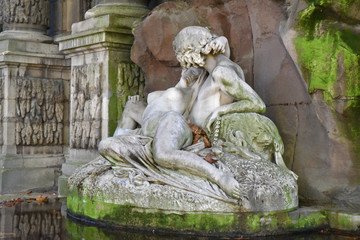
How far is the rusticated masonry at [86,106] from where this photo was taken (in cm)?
786

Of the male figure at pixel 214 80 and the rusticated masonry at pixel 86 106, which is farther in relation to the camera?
the rusticated masonry at pixel 86 106

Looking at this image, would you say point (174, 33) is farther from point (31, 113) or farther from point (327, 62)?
point (31, 113)

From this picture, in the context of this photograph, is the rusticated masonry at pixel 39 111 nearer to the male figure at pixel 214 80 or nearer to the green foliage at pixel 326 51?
the male figure at pixel 214 80

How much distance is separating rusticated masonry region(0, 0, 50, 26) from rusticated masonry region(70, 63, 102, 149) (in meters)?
1.84

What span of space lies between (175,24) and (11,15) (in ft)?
12.6

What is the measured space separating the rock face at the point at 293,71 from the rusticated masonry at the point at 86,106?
987mm

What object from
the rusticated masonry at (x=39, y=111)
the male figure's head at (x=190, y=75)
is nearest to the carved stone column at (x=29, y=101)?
the rusticated masonry at (x=39, y=111)

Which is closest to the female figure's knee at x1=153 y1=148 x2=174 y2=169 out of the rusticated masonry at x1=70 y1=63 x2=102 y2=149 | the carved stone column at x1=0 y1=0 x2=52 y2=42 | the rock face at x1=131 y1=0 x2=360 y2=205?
the rock face at x1=131 y1=0 x2=360 y2=205

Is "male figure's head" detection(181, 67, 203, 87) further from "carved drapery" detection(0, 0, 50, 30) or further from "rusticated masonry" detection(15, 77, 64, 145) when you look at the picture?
"carved drapery" detection(0, 0, 50, 30)

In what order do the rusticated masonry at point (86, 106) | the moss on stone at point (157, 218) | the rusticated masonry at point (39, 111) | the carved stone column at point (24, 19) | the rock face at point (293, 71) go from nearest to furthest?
the moss on stone at point (157, 218)
the rock face at point (293, 71)
the rusticated masonry at point (86, 106)
the rusticated masonry at point (39, 111)
the carved stone column at point (24, 19)

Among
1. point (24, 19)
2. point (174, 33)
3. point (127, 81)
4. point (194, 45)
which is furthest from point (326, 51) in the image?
point (24, 19)

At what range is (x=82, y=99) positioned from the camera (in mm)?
8141

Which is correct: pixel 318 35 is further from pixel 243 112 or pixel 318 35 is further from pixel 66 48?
pixel 66 48

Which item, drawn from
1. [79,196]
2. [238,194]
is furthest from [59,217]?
[238,194]
